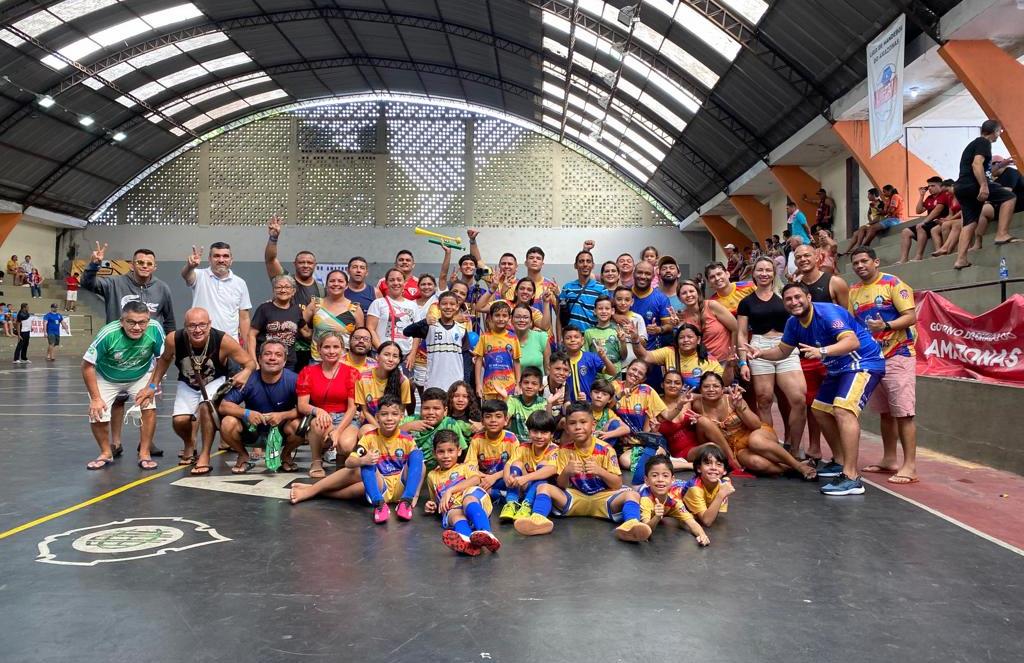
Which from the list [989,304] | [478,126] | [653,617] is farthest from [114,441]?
[478,126]

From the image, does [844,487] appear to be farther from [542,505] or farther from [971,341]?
[971,341]

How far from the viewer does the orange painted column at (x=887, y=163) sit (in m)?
14.0

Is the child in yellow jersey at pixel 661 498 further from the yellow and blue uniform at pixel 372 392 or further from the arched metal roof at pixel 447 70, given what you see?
the arched metal roof at pixel 447 70

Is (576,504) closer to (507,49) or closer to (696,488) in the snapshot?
(696,488)

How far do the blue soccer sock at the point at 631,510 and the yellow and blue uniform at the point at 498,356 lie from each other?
1975mm

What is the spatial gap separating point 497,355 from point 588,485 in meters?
1.77

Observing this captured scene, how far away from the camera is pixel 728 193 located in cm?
2170

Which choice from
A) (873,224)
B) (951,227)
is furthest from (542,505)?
(873,224)

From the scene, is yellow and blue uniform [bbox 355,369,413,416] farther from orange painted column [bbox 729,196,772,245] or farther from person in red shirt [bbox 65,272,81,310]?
person in red shirt [bbox 65,272,81,310]

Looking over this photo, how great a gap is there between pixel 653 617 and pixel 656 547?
1.07 metres

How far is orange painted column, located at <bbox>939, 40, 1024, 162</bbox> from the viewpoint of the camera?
10156mm

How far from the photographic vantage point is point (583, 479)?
4.77 metres

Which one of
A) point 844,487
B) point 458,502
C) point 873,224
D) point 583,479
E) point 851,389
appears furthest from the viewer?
point 873,224

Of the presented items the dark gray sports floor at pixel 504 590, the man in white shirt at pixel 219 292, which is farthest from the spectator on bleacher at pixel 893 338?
the man in white shirt at pixel 219 292
